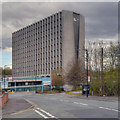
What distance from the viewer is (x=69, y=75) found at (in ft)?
238

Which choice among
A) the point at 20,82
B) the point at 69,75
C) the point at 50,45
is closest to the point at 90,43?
the point at 69,75

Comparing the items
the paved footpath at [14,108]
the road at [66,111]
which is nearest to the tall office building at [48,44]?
the road at [66,111]

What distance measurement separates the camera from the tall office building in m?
99.4

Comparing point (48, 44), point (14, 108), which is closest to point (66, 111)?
point (14, 108)

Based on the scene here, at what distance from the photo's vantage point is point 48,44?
355 feet

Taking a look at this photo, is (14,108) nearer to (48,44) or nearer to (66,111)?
(66,111)

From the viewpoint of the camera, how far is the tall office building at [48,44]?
326ft

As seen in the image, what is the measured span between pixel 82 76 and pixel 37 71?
50904mm

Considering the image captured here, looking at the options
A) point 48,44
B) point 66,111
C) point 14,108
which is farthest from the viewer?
point 48,44

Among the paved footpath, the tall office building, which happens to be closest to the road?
the paved footpath

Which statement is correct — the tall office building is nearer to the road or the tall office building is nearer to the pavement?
the road

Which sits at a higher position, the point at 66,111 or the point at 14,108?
the point at 66,111

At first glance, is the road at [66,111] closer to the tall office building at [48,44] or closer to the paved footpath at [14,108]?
the paved footpath at [14,108]

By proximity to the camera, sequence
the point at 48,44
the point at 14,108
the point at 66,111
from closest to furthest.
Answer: the point at 66,111 < the point at 14,108 < the point at 48,44
